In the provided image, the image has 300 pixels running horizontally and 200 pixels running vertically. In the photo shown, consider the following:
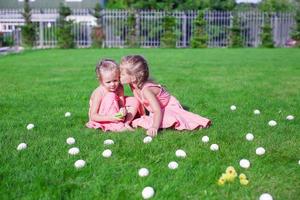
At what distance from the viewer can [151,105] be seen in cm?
481

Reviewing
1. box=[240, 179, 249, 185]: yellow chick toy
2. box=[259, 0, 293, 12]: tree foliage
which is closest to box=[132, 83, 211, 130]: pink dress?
box=[240, 179, 249, 185]: yellow chick toy

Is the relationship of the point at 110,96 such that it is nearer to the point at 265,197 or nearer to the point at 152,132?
the point at 152,132

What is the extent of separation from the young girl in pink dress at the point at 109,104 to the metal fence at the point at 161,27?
2185 cm

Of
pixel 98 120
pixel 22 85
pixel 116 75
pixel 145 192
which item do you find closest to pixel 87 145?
pixel 98 120

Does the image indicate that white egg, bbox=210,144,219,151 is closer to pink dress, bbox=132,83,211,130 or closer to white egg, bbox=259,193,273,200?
pink dress, bbox=132,83,211,130

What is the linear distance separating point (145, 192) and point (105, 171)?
61 centimetres

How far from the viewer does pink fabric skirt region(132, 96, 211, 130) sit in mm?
4832

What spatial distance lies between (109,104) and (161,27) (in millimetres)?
22302

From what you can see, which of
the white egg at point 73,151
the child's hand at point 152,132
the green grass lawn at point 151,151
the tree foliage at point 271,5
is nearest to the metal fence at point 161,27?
the tree foliage at point 271,5

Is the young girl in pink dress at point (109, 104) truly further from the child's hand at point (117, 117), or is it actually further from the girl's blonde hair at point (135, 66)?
the girl's blonde hair at point (135, 66)

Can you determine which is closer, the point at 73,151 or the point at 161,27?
the point at 73,151

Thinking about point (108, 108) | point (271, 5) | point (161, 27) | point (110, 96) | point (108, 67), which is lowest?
point (108, 108)

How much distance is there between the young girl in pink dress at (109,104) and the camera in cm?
489

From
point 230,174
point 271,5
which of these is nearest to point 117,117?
point 230,174
